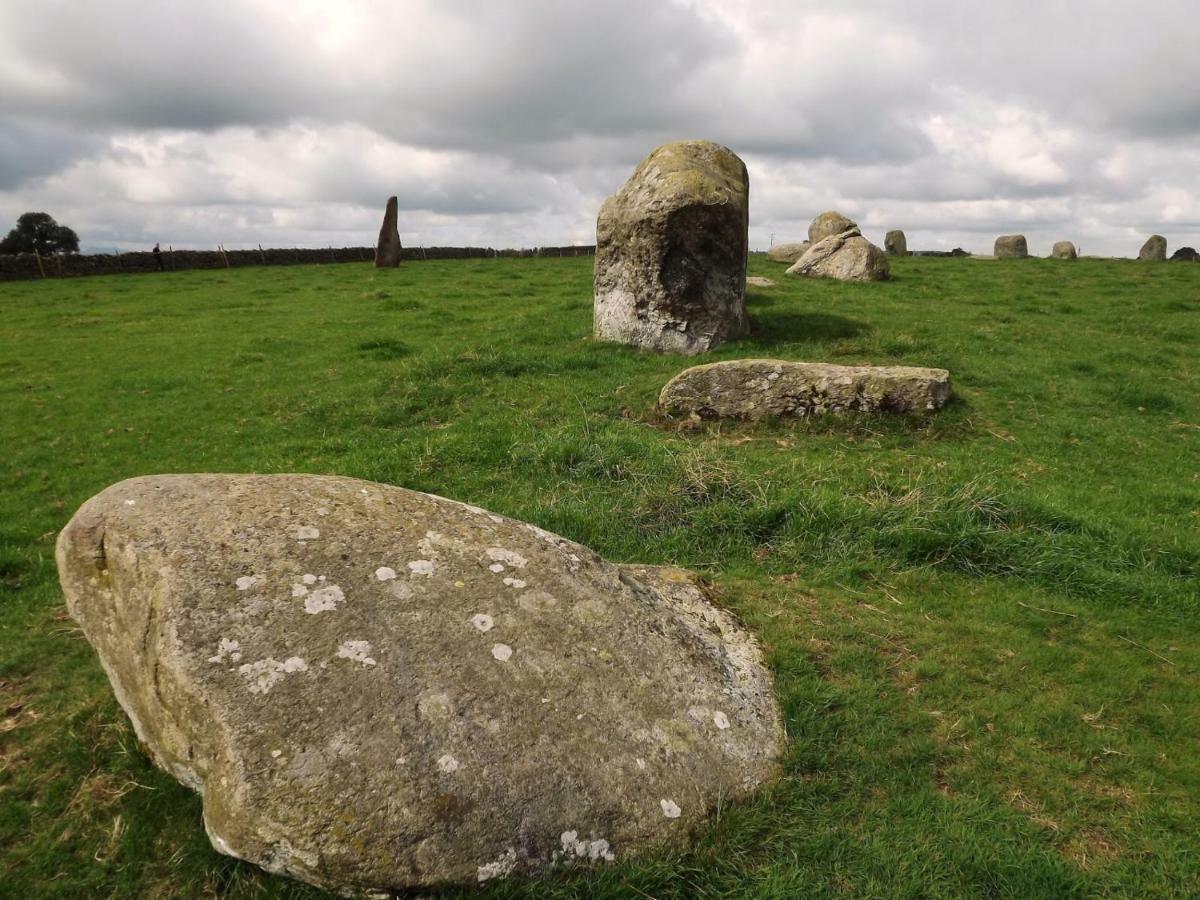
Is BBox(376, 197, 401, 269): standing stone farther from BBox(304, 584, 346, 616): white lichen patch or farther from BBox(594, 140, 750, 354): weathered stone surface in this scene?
BBox(304, 584, 346, 616): white lichen patch

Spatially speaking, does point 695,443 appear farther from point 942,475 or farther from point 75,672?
point 75,672

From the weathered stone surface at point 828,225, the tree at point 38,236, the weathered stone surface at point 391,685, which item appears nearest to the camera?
the weathered stone surface at point 391,685

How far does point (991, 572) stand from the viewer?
691 centimetres

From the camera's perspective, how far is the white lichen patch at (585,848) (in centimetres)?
363

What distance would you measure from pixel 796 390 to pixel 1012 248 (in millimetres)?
37543

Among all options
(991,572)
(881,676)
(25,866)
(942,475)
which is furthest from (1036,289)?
(25,866)

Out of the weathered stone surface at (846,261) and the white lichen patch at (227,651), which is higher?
the weathered stone surface at (846,261)

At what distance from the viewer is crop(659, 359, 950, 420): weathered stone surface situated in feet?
33.4

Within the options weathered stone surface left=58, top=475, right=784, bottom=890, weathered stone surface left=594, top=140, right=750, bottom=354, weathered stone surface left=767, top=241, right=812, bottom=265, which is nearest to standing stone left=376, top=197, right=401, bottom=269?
weathered stone surface left=767, top=241, right=812, bottom=265

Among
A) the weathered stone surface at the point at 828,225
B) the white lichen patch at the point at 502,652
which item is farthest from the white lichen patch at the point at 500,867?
the weathered stone surface at the point at 828,225

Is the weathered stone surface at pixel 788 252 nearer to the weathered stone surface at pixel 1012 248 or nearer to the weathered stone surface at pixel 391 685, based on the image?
the weathered stone surface at pixel 1012 248

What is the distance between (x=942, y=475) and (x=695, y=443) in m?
2.80

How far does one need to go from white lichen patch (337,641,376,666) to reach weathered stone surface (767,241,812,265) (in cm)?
3268

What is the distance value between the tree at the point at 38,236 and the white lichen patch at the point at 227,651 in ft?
189
